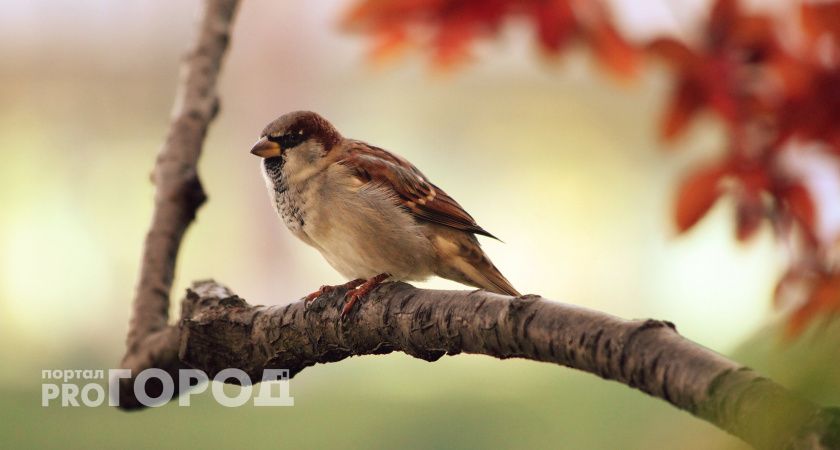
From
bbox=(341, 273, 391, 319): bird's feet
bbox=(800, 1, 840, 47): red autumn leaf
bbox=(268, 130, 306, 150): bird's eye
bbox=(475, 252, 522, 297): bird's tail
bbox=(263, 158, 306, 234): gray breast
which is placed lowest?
bbox=(341, 273, 391, 319): bird's feet

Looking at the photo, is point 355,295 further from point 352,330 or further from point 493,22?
point 493,22

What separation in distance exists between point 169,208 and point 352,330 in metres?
0.29

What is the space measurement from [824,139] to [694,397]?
741 millimetres

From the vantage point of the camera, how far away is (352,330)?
0.96 m

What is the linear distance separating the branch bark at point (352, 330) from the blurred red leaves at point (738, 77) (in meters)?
0.31

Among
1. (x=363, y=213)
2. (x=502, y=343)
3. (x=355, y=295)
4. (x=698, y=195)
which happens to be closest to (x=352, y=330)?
(x=355, y=295)

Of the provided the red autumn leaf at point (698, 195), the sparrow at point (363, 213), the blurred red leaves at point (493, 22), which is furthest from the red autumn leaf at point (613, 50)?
the sparrow at point (363, 213)

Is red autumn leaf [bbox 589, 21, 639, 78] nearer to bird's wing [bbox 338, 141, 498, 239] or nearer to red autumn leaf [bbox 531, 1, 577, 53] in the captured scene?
red autumn leaf [bbox 531, 1, 577, 53]

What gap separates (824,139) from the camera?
117 centimetres

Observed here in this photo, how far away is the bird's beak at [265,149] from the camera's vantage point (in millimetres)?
1263

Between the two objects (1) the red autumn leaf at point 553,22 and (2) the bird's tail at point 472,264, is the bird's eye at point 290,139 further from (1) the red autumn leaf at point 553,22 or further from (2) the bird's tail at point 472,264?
(1) the red autumn leaf at point 553,22

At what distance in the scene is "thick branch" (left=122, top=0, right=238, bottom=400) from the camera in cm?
105

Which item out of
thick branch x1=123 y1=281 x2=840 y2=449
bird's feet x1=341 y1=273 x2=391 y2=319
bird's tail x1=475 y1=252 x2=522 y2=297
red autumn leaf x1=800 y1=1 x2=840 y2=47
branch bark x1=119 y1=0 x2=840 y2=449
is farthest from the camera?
bird's tail x1=475 y1=252 x2=522 y2=297

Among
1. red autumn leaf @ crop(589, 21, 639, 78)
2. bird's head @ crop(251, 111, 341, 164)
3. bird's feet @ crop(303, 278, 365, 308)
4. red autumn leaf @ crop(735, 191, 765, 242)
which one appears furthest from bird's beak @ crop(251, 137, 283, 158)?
red autumn leaf @ crop(735, 191, 765, 242)
